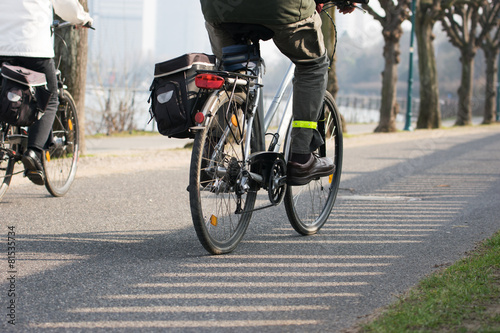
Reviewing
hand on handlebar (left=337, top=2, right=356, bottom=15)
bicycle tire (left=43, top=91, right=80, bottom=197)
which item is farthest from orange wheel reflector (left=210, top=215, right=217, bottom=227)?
bicycle tire (left=43, top=91, right=80, bottom=197)

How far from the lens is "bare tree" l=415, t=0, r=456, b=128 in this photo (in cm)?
2623

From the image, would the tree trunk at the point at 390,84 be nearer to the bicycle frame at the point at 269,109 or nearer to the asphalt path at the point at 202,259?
the asphalt path at the point at 202,259

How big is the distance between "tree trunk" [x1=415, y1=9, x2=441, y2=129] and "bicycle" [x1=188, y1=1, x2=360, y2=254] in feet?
74.3

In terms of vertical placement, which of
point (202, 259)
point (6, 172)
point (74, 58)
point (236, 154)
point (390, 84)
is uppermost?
point (390, 84)

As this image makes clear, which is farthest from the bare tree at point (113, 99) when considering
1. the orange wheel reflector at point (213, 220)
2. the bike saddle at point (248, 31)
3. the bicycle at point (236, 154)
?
the orange wheel reflector at point (213, 220)

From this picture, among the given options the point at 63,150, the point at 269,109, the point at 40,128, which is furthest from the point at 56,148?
the point at 269,109

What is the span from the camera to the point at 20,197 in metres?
5.96

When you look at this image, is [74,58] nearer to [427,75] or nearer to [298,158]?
[298,158]

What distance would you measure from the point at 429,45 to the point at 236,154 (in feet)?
79.4

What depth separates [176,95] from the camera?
12.1 ft

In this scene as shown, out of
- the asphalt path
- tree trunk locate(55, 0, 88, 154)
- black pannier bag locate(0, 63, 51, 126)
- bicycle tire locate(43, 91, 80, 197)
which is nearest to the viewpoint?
the asphalt path

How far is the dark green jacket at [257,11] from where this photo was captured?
3.78 meters

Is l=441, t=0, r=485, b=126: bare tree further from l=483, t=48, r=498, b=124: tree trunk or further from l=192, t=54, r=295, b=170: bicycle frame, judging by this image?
l=192, t=54, r=295, b=170: bicycle frame

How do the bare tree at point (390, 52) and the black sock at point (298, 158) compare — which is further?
the bare tree at point (390, 52)
